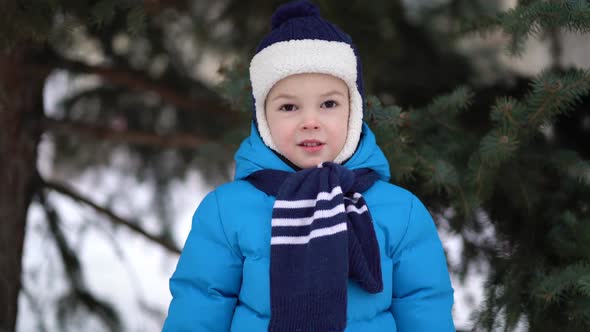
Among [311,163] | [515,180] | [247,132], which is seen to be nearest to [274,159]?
[311,163]

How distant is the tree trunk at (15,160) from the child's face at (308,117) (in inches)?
52.8

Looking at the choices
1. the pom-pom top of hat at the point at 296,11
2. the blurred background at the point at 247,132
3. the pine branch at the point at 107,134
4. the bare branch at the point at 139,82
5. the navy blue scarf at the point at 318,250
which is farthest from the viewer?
the pine branch at the point at 107,134

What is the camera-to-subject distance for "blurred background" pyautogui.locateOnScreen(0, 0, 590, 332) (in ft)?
6.61

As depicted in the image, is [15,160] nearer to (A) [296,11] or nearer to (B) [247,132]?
(B) [247,132]

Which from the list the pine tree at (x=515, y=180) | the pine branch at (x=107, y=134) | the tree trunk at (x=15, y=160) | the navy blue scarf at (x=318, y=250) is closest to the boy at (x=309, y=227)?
the navy blue scarf at (x=318, y=250)

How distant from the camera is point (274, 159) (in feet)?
5.85

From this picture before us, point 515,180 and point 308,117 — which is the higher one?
point 515,180

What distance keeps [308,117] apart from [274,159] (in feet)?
0.52

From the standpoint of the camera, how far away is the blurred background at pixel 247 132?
201cm

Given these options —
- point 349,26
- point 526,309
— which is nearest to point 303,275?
point 526,309

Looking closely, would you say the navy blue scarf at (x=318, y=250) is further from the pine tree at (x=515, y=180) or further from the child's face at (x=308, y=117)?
the pine tree at (x=515, y=180)

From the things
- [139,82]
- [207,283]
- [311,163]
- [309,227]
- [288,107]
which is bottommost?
[207,283]

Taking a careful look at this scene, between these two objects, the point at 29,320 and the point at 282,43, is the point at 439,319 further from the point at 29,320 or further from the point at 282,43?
the point at 29,320

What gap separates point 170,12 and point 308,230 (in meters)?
1.60
